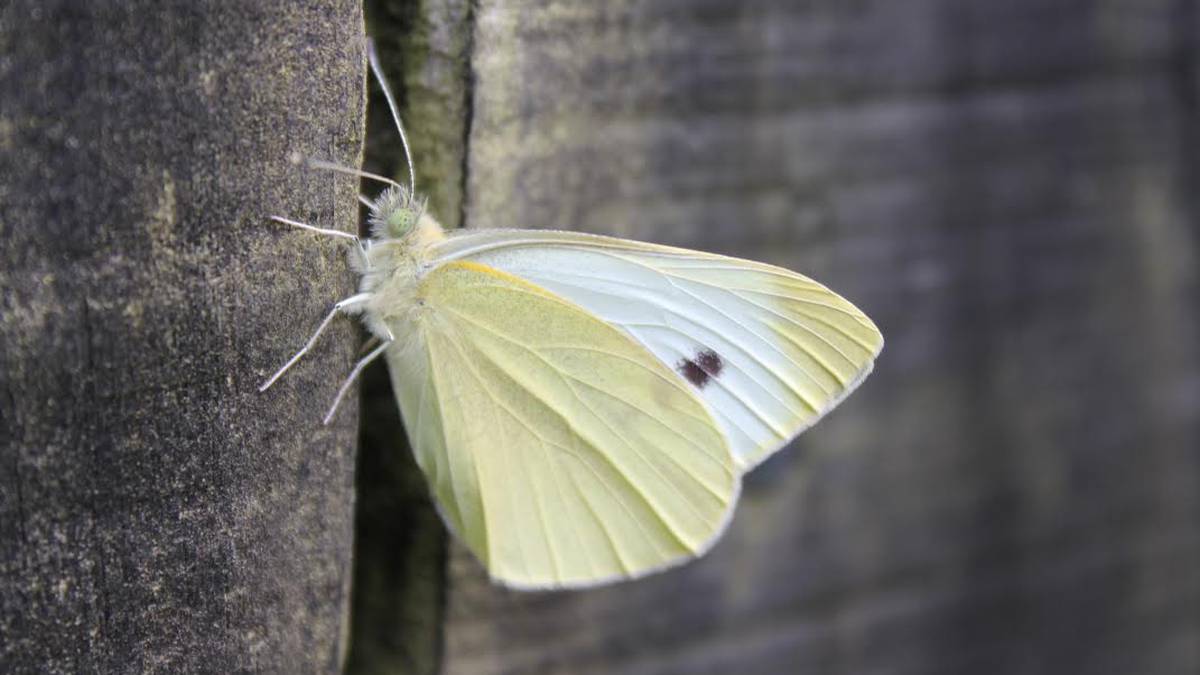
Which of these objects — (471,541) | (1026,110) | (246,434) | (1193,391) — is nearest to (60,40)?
(246,434)

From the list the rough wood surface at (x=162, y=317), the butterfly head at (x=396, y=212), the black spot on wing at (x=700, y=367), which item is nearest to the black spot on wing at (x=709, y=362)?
the black spot on wing at (x=700, y=367)

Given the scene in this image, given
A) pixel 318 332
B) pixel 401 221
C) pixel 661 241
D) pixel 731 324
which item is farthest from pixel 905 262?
pixel 318 332

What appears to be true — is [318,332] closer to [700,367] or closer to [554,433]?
[554,433]

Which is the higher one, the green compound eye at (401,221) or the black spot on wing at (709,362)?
the green compound eye at (401,221)

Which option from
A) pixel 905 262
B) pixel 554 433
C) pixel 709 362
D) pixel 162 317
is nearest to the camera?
pixel 162 317

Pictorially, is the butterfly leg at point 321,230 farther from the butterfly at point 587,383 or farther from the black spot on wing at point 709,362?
the black spot on wing at point 709,362

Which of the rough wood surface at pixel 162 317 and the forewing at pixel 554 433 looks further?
the forewing at pixel 554 433

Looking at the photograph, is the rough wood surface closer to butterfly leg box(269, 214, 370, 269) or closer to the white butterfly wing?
butterfly leg box(269, 214, 370, 269)
